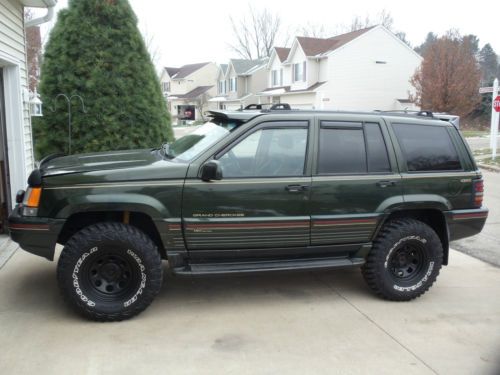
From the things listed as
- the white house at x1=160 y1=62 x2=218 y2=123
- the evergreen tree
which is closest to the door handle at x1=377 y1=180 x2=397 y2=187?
the evergreen tree

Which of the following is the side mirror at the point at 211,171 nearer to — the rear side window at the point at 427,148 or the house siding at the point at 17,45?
the rear side window at the point at 427,148

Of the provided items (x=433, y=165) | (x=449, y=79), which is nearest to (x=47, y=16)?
(x=433, y=165)

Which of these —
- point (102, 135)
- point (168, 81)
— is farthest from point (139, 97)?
point (168, 81)

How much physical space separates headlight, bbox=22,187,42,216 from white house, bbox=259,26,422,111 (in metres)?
30.8

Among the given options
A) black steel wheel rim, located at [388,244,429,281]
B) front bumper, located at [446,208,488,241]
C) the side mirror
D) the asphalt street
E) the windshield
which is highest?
the windshield

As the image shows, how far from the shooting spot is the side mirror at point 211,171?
13.6 feet

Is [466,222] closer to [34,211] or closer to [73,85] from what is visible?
[34,211]

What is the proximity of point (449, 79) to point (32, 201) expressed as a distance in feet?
105

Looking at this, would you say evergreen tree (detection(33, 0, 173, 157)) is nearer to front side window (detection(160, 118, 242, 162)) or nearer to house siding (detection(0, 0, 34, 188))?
house siding (detection(0, 0, 34, 188))

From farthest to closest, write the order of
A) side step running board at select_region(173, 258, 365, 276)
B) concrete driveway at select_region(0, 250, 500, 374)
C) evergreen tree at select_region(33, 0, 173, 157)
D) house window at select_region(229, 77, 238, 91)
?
house window at select_region(229, 77, 238, 91) < evergreen tree at select_region(33, 0, 173, 157) < side step running board at select_region(173, 258, 365, 276) < concrete driveway at select_region(0, 250, 500, 374)

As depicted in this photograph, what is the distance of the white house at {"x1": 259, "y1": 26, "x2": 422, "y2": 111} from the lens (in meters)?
34.8

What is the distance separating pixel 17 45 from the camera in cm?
711

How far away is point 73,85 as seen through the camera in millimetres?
8641

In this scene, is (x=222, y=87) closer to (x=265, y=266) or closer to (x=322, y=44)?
(x=322, y=44)
